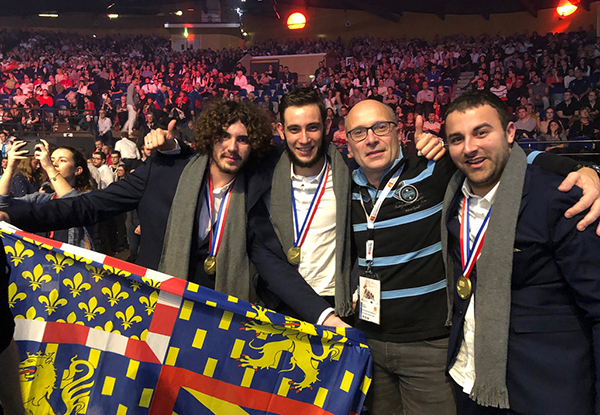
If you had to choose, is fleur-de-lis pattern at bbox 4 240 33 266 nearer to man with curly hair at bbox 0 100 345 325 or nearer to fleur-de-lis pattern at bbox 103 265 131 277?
man with curly hair at bbox 0 100 345 325

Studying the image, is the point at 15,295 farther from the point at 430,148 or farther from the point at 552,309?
the point at 552,309

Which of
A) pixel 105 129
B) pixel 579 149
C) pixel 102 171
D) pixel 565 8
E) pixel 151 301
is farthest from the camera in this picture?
pixel 565 8

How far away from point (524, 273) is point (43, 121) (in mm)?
14240

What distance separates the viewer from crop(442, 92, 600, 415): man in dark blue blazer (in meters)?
1.39

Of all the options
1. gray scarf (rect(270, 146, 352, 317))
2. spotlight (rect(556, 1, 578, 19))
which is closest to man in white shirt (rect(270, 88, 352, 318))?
gray scarf (rect(270, 146, 352, 317))

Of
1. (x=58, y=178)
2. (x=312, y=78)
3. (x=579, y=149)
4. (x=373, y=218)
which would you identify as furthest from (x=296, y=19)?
(x=373, y=218)

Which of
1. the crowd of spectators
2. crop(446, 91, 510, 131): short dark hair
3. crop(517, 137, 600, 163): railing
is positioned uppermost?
the crowd of spectators

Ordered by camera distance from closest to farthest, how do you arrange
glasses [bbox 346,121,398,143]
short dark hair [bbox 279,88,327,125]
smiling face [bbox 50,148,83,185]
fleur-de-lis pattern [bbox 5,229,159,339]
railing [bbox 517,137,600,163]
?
fleur-de-lis pattern [bbox 5,229,159,339] → glasses [bbox 346,121,398,143] → short dark hair [bbox 279,88,327,125] → smiling face [bbox 50,148,83,185] → railing [bbox 517,137,600,163]

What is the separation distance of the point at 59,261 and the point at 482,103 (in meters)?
1.75

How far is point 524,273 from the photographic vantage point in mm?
1486

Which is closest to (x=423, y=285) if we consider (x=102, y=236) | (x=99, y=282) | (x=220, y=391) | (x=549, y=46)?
(x=220, y=391)

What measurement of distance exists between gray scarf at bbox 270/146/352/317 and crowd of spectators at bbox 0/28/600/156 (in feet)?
23.4

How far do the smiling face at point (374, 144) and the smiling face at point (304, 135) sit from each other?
207 millimetres

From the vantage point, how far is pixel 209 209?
6.82ft
